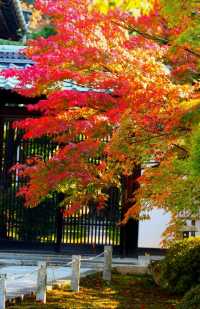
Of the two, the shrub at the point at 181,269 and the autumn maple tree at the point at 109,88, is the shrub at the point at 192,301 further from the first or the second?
the shrub at the point at 181,269

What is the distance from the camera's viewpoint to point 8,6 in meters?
18.6

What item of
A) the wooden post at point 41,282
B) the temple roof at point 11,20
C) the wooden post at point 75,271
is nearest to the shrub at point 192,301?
the wooden post at point 41,282

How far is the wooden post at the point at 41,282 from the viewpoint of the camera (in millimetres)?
8734

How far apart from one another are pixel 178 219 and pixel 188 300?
5.87ft

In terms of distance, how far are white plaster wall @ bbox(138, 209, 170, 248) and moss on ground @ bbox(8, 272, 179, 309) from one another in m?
2.21

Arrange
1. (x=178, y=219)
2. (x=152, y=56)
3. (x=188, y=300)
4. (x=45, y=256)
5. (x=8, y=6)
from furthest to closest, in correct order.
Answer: (x=8, y=6) → (x=45, y=256) → (x=178, y=219) → (x=152, y=56) → (x=188, y=300)

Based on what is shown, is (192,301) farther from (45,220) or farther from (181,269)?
(45,220)

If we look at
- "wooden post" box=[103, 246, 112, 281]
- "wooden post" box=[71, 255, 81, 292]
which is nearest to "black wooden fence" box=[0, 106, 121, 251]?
"wooden post" box=[103, 246, 112, 281]

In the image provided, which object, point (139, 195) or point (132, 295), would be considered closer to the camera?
point (139, 195)

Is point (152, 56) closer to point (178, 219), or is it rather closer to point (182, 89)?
point (182, 89)

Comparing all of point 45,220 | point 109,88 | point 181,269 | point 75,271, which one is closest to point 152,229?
point 45,220

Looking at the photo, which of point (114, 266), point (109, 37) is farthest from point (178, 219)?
point (114, 266)

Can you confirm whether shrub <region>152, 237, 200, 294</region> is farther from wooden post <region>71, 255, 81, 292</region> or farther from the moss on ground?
wooden post <region>71, 255, 81, 292</region>

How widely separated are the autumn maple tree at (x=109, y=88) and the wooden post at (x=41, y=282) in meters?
1.54
